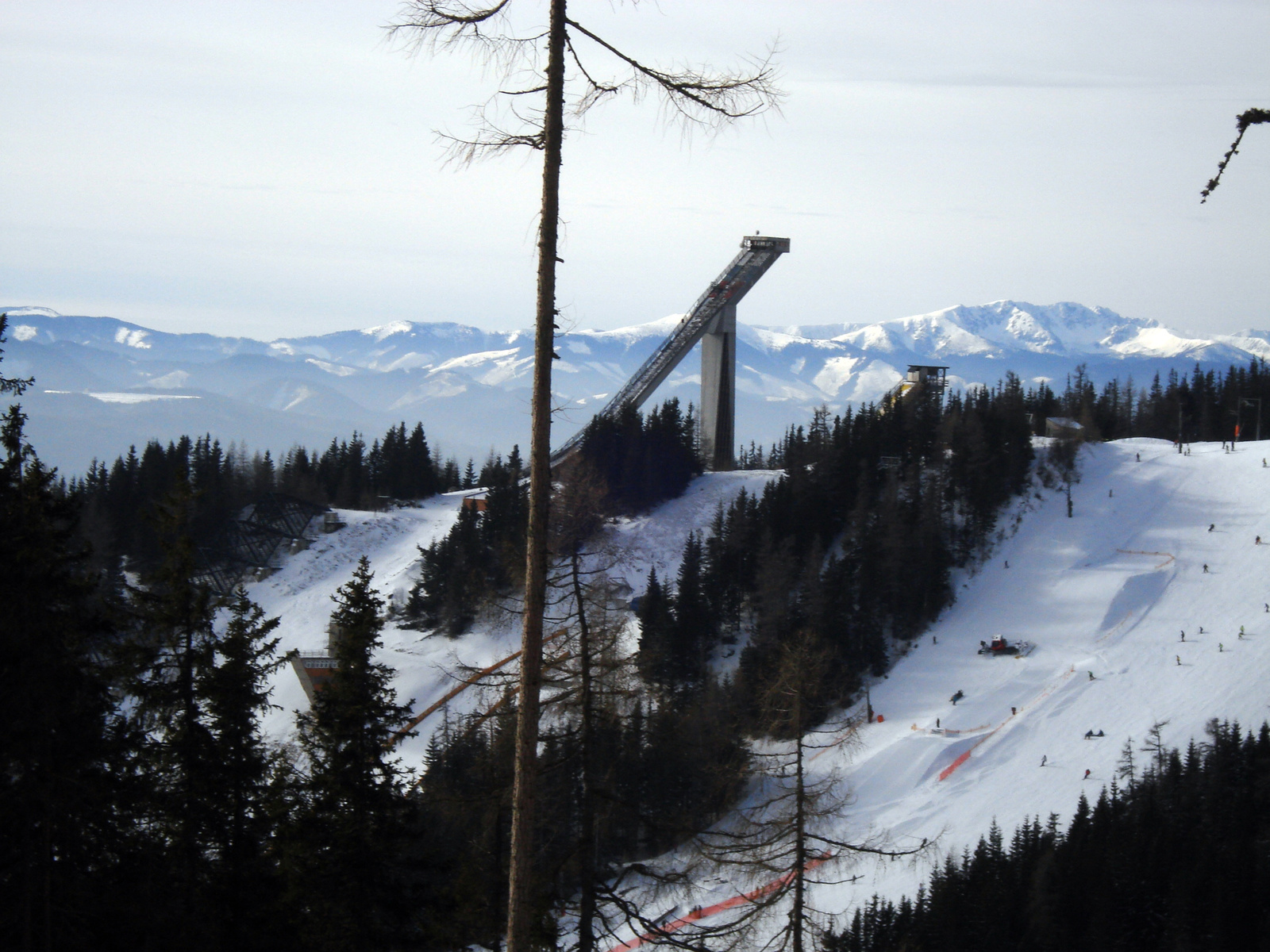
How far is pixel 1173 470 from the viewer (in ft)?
249

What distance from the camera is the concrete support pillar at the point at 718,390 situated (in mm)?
77562

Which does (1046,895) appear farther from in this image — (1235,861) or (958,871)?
(1235,861)

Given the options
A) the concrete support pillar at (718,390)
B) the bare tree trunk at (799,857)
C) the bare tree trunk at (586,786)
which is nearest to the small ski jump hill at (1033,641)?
the concrete support pillar at (718,390)

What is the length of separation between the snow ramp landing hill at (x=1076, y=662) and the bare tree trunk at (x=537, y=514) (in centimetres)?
3170

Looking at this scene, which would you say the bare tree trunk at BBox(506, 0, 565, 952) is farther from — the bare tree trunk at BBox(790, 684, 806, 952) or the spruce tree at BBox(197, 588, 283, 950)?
the spruce tree at BBox(197, 588, 283, 950)

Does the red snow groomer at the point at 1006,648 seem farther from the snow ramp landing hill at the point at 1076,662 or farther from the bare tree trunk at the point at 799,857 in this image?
the bare tree trunk at the point at 799,857

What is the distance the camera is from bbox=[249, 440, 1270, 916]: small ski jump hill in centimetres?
4606

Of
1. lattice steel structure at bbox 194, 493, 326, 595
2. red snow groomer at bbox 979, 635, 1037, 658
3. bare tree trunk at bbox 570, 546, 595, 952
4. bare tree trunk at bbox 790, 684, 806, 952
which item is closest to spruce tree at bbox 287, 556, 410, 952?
bare tree trunk at bbox 570, 546, 595, 952

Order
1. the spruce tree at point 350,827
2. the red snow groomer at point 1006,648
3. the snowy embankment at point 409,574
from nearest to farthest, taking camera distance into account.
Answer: the spruce tree at point 350,827 → the snowy embankment at point 409,574 → the red snow groomer at point 1006,648

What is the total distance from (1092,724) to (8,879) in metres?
48.3

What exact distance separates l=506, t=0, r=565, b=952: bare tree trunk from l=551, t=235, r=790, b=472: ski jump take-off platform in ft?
209

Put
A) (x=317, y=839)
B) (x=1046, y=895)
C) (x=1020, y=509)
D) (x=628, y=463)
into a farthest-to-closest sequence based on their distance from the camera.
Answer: (x=628, y=463) → (x=1020, y=509) → (x=1046, y=895) → (x=317, y=839)

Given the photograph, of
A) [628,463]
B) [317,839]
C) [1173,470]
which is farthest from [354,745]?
[1173,470]

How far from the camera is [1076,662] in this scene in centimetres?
5597
